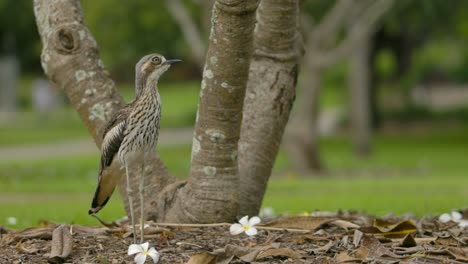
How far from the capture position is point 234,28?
719cm

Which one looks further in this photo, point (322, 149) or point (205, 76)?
point (322, 149)

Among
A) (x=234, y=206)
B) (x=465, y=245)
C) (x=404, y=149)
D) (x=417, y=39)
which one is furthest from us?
(x=417, y=39)

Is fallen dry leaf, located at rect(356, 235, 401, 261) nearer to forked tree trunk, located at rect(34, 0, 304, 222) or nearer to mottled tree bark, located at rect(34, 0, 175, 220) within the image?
forked tree trunk, located at rect(34, 0, 304, 222)

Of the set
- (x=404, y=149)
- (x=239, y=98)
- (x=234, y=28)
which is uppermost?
(x=234, y=28)

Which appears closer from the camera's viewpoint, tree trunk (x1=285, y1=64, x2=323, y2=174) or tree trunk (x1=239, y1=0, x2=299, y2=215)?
tree trunk (x1=239, y1=0, x2=299, y2=215)

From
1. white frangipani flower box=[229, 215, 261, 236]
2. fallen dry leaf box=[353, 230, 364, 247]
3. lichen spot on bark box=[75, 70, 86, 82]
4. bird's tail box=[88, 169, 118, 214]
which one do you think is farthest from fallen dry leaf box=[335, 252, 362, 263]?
lichen spot on bark box=[75, 70, 86, 82]

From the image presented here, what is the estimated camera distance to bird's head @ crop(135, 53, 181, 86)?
6910 mm

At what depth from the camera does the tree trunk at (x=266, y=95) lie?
8320 mm

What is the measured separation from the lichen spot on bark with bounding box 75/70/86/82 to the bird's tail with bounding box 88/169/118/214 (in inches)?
44.3

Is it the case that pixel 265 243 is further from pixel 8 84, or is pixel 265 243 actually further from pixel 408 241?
pixel 8 84

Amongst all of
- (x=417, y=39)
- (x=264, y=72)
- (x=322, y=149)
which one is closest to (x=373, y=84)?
(x=417, y=39)

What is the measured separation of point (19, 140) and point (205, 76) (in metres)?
27.8

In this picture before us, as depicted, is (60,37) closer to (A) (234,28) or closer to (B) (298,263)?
(A) (234,28)

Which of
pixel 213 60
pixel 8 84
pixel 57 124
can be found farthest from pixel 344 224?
pixel 8 84
